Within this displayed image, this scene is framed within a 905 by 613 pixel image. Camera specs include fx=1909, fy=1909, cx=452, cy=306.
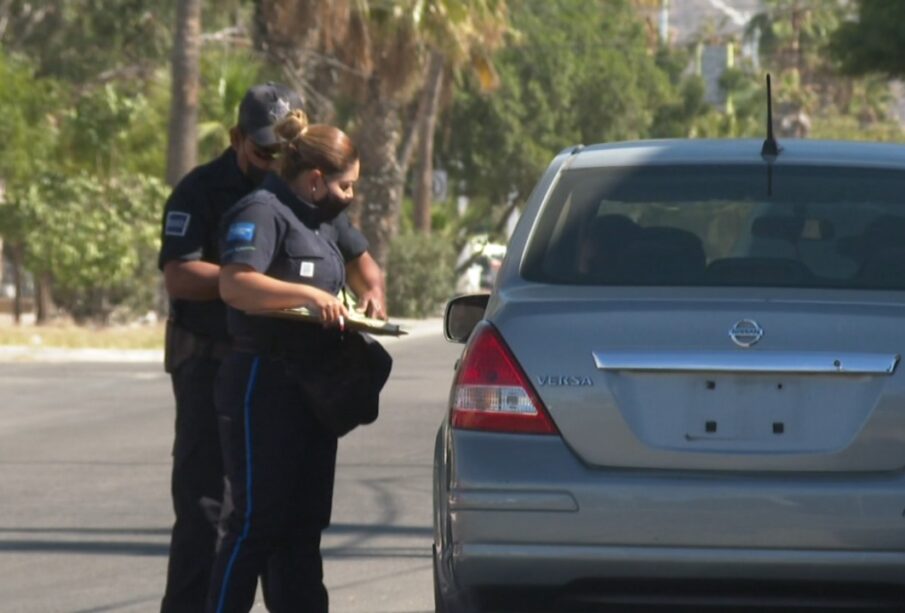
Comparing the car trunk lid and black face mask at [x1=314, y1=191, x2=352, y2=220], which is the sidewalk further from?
the car trunk lid

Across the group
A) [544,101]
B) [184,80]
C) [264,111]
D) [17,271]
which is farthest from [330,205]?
→ [544,101]

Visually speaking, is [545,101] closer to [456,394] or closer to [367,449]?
[367,449]

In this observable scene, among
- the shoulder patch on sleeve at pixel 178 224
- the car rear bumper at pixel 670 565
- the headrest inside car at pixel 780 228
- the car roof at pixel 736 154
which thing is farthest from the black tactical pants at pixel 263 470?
the headrest inside car at pixel 780 228

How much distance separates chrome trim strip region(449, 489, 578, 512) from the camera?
14.8 ft

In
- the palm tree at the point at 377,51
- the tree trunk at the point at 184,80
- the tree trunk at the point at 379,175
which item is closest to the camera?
the tree trunk at the point at 184,80

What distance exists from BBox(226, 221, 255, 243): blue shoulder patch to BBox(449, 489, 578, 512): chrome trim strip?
1.12 m

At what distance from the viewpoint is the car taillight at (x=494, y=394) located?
181 inches

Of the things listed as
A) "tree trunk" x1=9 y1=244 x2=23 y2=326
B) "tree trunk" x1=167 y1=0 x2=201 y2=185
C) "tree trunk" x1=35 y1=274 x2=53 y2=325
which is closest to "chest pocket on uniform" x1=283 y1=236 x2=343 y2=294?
"tree trunk" x1=167 y1=0 x2=201 y2=185

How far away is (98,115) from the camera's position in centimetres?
3067

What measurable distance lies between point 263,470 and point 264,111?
1.12 metres

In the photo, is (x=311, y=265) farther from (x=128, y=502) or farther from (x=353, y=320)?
(x=128, y=502)

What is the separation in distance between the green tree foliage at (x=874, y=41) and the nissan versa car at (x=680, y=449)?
20.2 metres

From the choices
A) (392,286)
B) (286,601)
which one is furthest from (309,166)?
(392,286)

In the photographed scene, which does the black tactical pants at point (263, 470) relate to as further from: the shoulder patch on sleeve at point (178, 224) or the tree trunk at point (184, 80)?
the tree trunk at point (184, 80)
